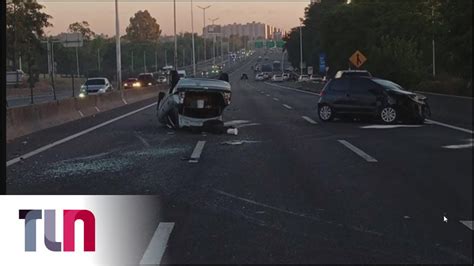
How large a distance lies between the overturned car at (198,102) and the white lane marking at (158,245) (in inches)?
402

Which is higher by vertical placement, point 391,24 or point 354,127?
point 391,24

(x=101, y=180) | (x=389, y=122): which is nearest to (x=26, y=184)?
(x=101, y=180)

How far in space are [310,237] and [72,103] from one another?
1767 cm

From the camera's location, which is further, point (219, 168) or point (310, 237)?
point (219, 168)

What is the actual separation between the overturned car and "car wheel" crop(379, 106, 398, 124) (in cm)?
566

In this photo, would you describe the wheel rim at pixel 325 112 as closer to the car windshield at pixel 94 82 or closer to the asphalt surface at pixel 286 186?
the asphalt surface at pixel 286 186

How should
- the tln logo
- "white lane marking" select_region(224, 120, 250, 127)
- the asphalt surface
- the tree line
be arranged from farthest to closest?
the tree line → "white lane marking" select_region(224, 120, 250, 127) → the asphalt surface → the tln logo

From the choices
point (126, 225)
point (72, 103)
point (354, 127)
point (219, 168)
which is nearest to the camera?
point (126, 225)

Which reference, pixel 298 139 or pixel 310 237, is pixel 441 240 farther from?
pixel 298 139

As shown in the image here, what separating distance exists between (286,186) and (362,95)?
1214cm

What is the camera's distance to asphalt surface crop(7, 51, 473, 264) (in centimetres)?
567

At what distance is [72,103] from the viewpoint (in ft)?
72.9

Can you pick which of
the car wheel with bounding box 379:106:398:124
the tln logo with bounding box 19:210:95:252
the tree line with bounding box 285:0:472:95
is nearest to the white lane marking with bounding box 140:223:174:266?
the tln logo with bounding box 19:210:95:252

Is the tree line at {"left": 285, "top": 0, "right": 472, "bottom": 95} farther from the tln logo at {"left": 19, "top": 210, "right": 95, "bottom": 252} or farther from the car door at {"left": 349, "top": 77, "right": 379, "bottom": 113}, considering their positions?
the tln logo at {"left": 19, "top": 210, "right": 95, "bottom": 252}
